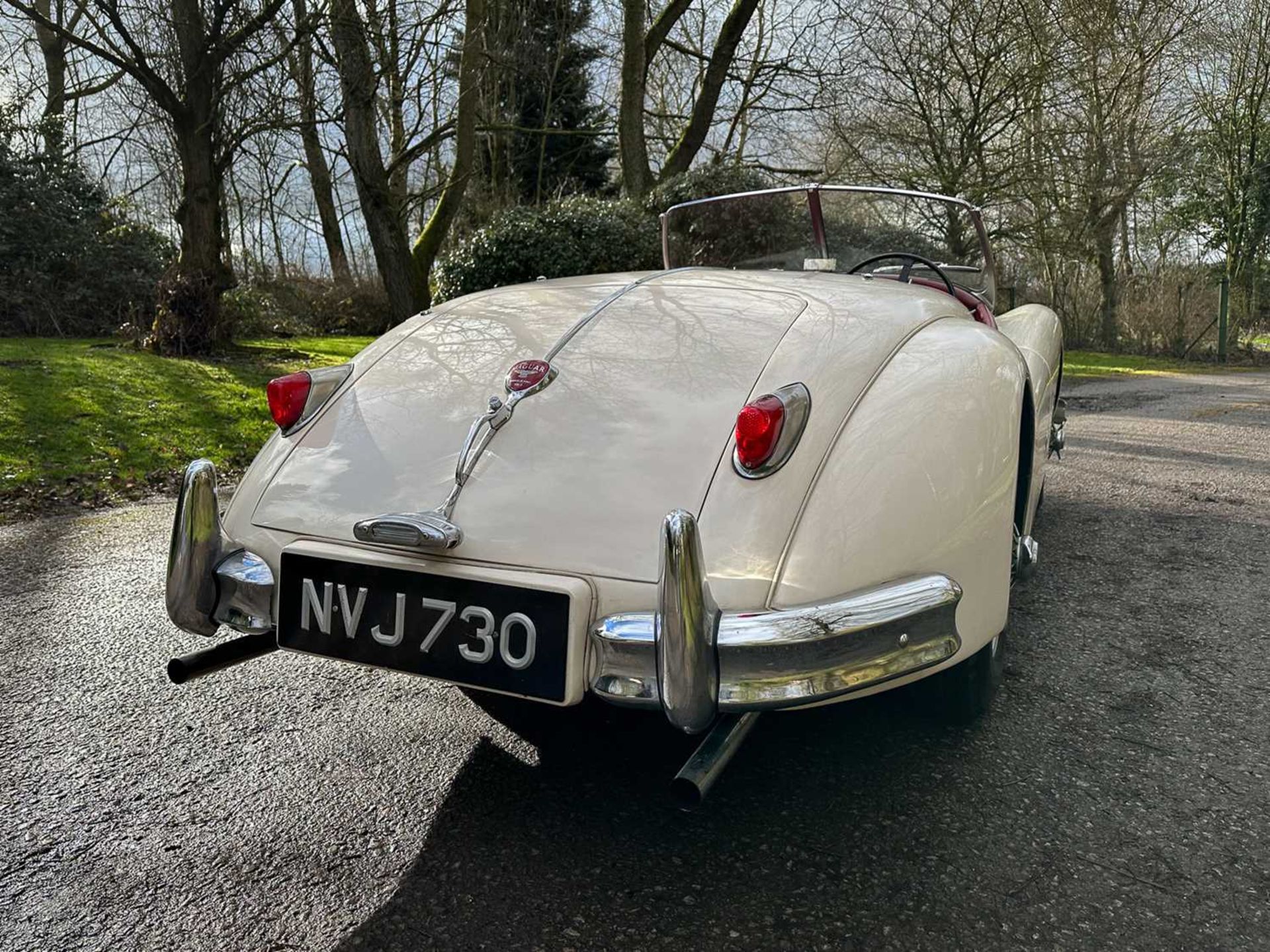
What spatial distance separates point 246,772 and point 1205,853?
2012mm

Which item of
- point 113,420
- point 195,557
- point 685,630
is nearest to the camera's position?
point 685,630

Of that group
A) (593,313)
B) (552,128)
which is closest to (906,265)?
(593,313)

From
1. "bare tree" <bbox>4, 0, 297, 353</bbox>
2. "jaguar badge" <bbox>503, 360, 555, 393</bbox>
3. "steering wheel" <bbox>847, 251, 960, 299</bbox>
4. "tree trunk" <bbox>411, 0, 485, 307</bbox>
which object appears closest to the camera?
"jaguar badge" <bbox>503, 360, 555, 393</bbox>

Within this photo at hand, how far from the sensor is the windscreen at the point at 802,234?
3465 mm

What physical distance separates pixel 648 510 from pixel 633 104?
38.7 ft

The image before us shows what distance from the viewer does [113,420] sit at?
6516 mm

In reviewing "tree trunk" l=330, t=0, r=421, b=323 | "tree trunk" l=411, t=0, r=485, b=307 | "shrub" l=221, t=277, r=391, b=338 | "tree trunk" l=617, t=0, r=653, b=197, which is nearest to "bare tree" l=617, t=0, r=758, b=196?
"tree trunk" l=617, t=0, r=653, b=197

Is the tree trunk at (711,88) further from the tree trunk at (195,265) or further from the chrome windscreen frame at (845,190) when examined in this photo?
the chrome windscreen frame at (845,190)

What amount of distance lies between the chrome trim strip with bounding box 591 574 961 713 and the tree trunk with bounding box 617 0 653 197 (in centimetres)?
1098

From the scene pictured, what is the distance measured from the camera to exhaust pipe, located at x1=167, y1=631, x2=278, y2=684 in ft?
6.58

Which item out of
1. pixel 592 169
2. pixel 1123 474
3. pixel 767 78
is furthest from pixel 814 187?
pixel 592 169

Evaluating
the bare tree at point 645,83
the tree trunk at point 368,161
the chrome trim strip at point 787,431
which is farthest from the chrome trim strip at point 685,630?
the bare tree at point 645,83

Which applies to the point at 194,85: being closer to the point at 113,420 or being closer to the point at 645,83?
the point at 113,420

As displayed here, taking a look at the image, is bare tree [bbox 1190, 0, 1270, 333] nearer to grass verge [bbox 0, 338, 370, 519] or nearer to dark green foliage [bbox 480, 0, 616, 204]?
dark green foliage [bbox 480, 0, 616, 204]
